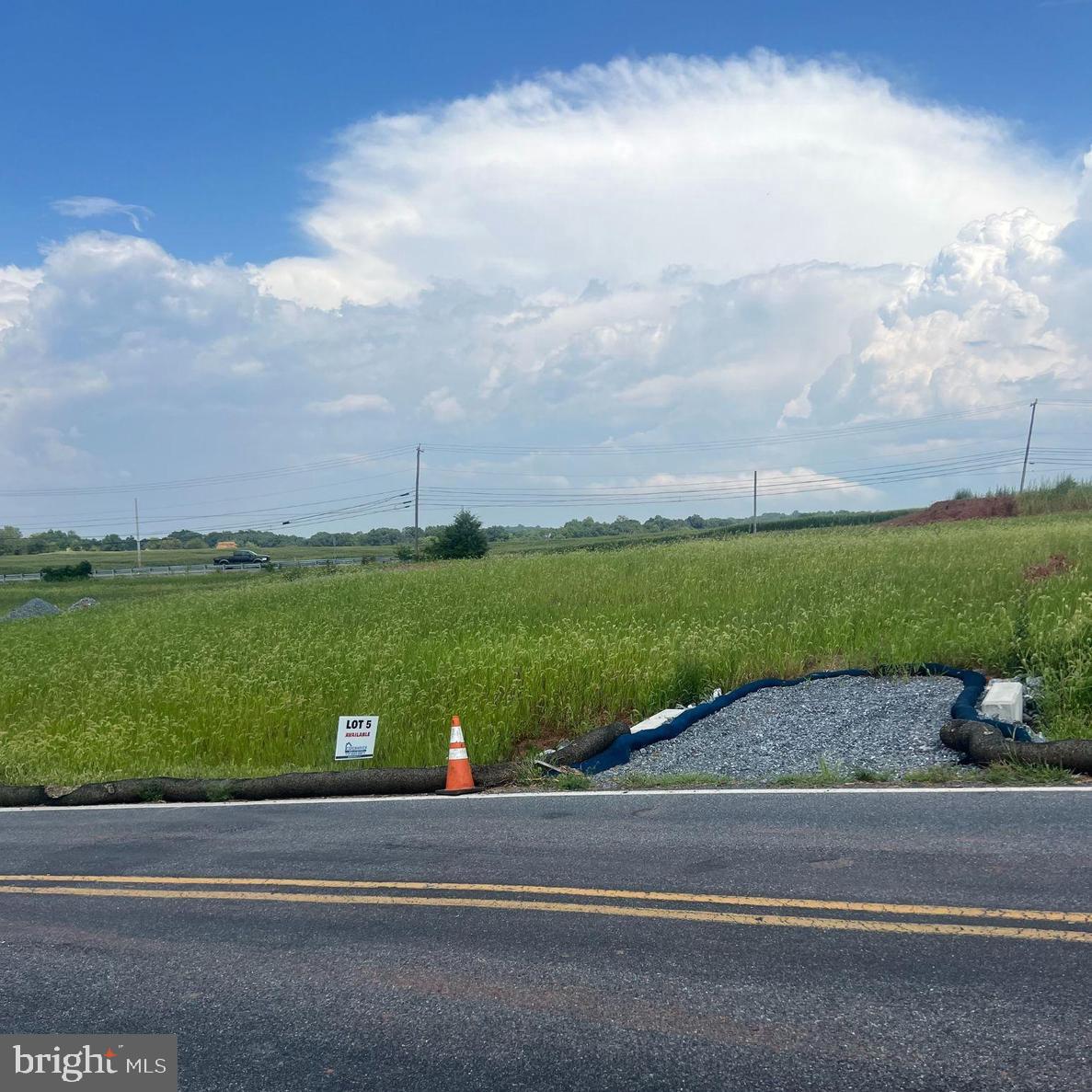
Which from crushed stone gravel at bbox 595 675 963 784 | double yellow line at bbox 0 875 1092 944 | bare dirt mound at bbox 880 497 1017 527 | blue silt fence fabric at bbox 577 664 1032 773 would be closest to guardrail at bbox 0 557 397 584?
bare dirt mound at bbox 880 497 1017 527

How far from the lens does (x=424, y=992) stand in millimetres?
Result: 5305

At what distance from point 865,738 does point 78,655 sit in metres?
20.3

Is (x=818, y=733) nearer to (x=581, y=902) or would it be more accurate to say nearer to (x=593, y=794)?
(x=593, y=794)

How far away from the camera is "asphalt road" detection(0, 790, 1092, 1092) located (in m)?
4.44

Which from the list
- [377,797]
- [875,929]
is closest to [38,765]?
[377,797]

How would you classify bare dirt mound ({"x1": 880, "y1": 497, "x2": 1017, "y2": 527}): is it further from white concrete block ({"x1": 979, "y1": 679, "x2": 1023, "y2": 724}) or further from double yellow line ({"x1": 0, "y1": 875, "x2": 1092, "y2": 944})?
double yellow line ({"x1": 0, "y1": 875, "x2": 1092, "y2": 944})

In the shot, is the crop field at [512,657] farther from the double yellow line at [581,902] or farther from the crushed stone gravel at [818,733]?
the double yellow line at [581,902]

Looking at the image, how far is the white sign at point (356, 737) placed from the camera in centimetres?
1316

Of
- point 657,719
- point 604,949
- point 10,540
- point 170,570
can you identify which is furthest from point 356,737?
point 10,540

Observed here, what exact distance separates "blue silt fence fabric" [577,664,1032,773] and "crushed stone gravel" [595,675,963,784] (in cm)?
10

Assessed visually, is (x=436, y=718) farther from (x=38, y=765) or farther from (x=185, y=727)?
(x=38, y=765)

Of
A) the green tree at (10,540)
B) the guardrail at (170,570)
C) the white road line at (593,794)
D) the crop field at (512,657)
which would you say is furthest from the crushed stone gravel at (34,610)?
the green tree at (10,540)

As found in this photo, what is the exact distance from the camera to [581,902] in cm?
650

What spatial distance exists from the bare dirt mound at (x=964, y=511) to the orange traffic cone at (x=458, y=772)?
58.1 metres
